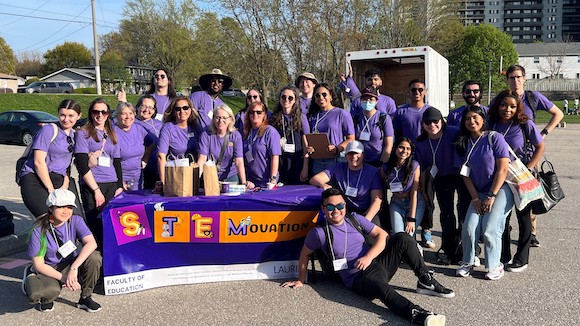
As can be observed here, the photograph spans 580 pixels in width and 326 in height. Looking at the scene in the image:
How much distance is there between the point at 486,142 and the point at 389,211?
1190 millimetres

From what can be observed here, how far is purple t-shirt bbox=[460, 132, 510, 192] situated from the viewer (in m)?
4.55

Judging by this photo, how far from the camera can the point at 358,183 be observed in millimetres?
4898

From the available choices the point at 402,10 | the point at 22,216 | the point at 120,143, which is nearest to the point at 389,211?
the point at 120,143

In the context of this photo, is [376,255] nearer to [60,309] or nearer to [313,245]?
[313,245]

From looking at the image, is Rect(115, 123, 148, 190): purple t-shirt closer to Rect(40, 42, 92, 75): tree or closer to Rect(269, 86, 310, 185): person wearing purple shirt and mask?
Rect(269, 86, 310, 185): person wearing purple shirt and mask

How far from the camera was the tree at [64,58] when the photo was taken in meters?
77.5

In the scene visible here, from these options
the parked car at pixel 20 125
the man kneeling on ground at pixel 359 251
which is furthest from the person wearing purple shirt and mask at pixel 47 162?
the parked car at pixel 20 125

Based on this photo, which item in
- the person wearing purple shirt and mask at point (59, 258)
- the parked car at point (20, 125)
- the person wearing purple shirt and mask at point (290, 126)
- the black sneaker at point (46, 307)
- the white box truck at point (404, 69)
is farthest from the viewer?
the parked car at point (20, 125)

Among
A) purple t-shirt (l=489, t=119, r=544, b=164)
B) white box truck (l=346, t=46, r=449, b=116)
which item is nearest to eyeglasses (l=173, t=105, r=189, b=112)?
purple t-shirt (l=489, t=119, r=544, b=164)

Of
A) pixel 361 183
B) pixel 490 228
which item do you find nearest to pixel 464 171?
pixel 490 228

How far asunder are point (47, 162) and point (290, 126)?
8.40 feet

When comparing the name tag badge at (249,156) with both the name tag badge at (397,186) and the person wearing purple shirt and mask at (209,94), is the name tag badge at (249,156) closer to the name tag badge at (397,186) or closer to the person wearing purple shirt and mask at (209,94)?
the person wearing purple shirt and mask at (209,94)

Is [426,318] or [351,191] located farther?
[351,191]

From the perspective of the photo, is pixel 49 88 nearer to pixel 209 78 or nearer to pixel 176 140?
pixel 209 78
